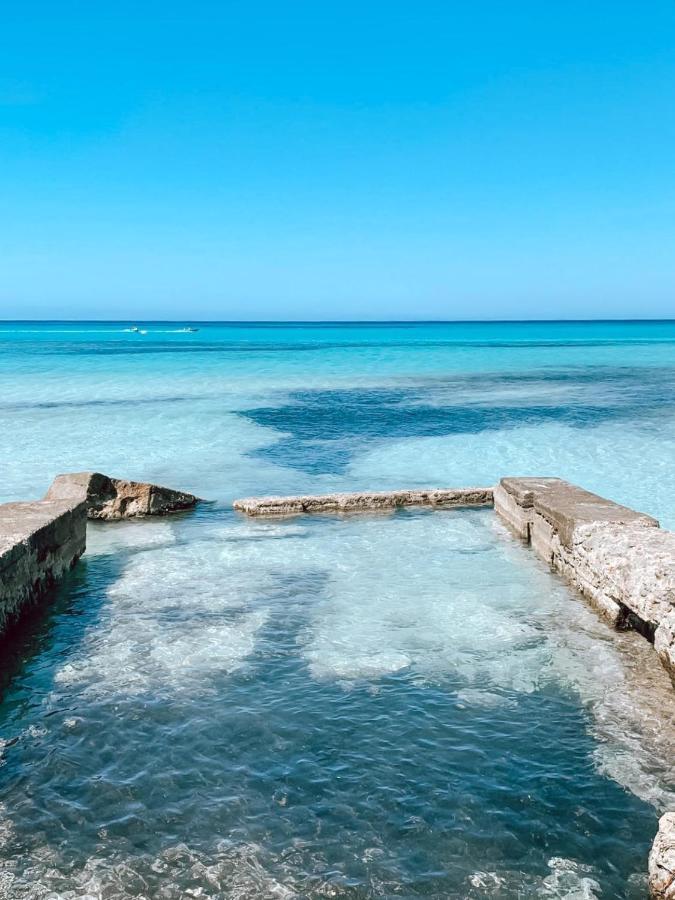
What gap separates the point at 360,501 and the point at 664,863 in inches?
301

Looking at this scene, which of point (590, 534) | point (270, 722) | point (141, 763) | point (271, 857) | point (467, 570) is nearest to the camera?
point (271, 857)

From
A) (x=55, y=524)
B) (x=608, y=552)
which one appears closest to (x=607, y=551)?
(x=608, y=552)

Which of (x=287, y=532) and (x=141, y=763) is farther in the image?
(x=287, y=532)

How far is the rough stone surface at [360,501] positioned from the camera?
10688mm

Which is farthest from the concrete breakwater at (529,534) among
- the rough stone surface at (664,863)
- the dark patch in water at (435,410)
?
the dark patch in water at (435,410)

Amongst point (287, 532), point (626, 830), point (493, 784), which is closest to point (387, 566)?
point (287, 532)

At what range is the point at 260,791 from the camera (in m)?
4.26

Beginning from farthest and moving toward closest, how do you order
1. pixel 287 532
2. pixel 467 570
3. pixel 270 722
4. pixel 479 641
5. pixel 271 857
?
pixel 287 532, pixel 467 570, pixel 479 641, pixel 270 722, pixel 271 857

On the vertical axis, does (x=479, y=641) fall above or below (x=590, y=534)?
below

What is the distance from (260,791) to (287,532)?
5.57m

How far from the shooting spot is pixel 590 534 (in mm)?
7391

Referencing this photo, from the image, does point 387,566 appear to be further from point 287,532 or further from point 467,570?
point 287,532

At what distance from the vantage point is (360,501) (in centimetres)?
1085

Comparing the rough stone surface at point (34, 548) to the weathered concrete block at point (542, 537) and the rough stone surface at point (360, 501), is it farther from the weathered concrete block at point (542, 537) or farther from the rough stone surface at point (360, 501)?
the weathered concrete block at point (542, 537)
